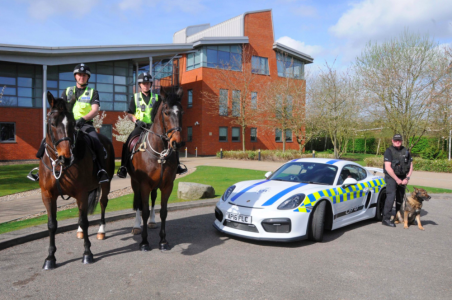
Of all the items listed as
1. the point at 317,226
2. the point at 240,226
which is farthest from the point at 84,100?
the point at 317,226

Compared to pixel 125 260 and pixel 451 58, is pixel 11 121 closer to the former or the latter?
pixel 125 260

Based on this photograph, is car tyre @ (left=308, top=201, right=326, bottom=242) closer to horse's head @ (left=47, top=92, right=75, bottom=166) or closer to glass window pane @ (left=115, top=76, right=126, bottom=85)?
horse's head @ (left=47, top=92, right=75, bottom=166)

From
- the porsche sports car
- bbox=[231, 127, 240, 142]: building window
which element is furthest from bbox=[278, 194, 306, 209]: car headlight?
bbox=[231, 127, 240, 142]: building window

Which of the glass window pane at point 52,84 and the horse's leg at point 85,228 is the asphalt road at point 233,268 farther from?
the glass window pane at point 52,84

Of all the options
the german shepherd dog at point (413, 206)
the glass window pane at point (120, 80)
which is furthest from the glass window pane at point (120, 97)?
the german shepherd dog at point (413, 206)

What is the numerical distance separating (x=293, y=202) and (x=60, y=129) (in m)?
3.77

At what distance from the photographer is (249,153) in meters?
30.0

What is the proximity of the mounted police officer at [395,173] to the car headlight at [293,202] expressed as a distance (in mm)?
2689

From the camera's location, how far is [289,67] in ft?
113

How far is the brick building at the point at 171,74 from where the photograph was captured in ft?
89.4

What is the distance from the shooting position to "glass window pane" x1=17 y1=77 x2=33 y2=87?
2775cm

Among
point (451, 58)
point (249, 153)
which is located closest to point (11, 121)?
point (249, 153)

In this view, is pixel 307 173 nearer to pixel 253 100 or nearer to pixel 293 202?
pixel 293 202

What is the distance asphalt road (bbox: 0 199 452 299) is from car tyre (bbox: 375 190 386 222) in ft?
3.71
